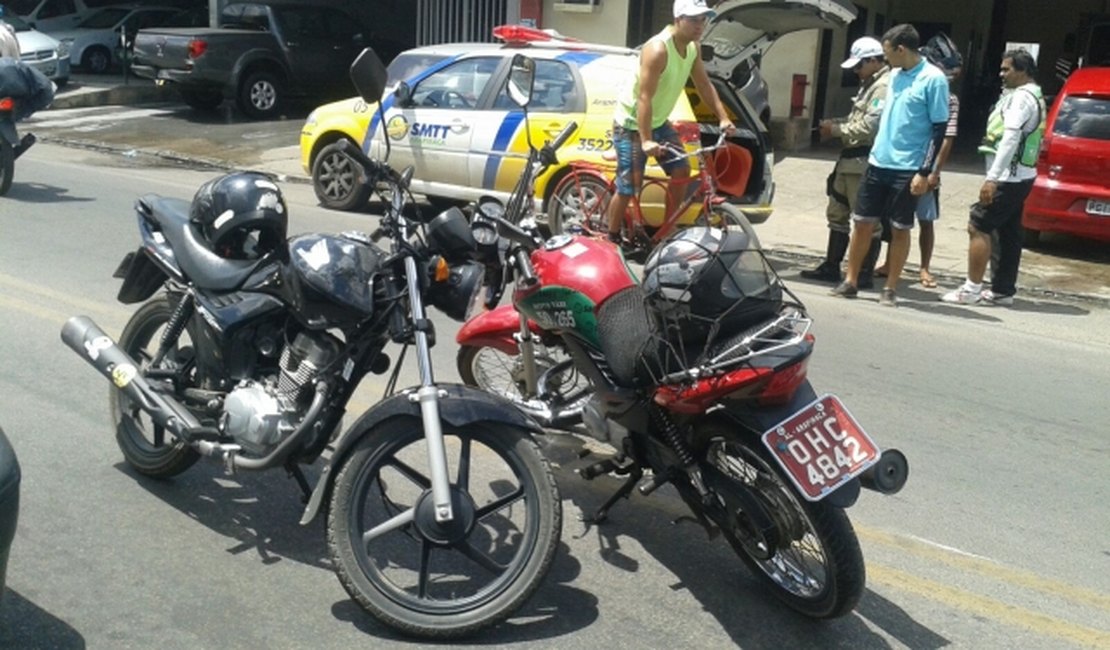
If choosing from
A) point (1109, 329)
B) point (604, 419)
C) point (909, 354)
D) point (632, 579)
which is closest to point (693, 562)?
point (632, 579)

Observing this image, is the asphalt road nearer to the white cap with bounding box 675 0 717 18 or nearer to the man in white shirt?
the man in white shirt

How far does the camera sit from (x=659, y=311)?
159 inches

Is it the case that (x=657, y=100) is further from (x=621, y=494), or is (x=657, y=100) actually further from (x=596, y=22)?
(x=596, y=22)

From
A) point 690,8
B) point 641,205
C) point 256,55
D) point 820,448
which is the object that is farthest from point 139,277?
point 256,55

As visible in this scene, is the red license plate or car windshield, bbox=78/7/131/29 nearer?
the red license plate

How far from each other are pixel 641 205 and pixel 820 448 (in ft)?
19.7

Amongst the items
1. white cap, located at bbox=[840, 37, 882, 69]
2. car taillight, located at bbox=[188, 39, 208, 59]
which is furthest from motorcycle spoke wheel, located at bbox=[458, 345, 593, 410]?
car taillight, located at bbox=[188, 39, 208, 59]

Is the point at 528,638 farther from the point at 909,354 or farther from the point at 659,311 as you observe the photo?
the point at 909,354

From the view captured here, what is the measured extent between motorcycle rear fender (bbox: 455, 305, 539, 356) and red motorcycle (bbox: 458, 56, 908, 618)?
514 millimetres

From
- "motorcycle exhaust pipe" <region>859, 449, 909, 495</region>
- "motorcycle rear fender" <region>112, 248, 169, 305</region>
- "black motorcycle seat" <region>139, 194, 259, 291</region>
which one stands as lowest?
"motorcycle exhaust pipe" <region>859, 449, 909, 495</region>

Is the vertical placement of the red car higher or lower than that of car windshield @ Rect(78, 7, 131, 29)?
lower

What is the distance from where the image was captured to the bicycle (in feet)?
30.5

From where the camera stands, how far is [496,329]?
16.5 ft

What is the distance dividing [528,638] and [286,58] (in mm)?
17132
